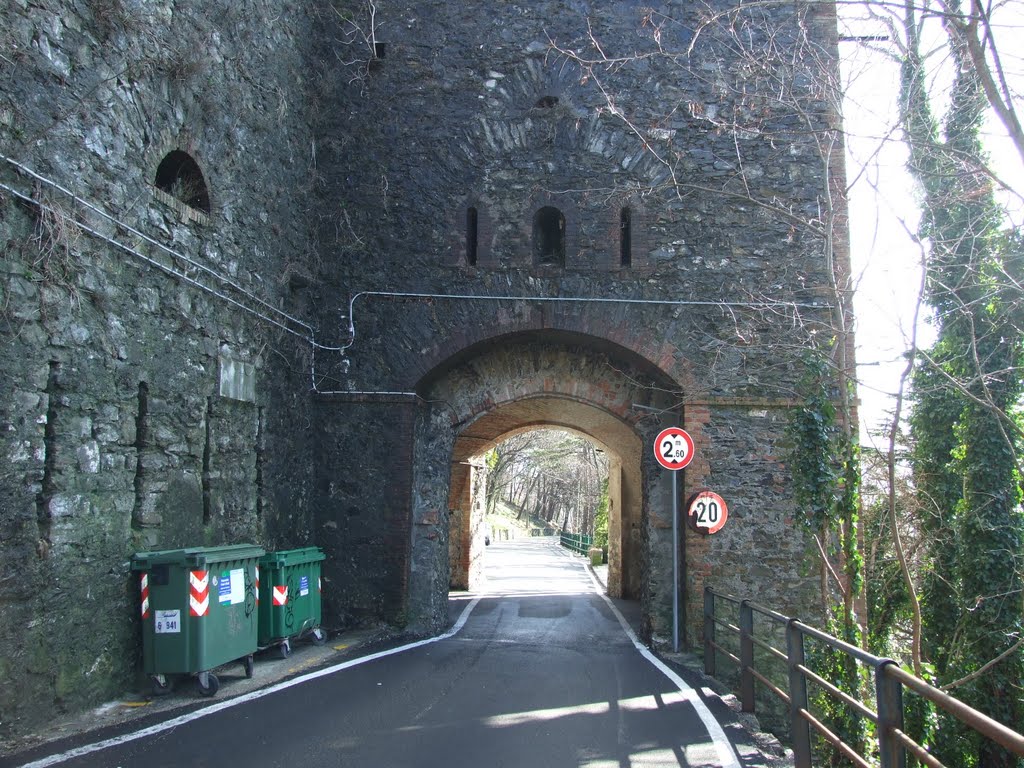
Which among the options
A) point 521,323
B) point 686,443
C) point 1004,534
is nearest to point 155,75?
point 521,323

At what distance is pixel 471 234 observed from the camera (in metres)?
12.6

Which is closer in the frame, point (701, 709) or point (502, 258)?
point (701, 709)

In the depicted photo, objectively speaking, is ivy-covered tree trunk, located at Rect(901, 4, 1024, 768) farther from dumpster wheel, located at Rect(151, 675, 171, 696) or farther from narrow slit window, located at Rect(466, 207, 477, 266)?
dumpster wheel, located at Rect(151, 675, 171, 696)

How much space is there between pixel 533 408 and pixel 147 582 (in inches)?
404

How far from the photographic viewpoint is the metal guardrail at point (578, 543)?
38.4 metres

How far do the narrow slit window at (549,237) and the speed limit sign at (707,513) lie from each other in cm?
383

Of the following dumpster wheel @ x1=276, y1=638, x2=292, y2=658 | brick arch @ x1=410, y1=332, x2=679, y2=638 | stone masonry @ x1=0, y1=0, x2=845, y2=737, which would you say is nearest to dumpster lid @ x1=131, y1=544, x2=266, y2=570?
dumpster wheel @ x1=276, y1=638, x2=292, y2=658

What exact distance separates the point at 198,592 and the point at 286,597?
2.04 metres

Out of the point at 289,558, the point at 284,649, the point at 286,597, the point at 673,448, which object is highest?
the point at 673,448

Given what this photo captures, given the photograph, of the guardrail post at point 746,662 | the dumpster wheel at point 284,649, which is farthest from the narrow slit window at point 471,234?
the guardrail post at point 746,662

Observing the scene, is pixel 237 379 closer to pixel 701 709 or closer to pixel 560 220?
pixel 560 220

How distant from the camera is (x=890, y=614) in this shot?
63.6ft

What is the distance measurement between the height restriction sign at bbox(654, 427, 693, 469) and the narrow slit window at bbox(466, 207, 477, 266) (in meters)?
3.63

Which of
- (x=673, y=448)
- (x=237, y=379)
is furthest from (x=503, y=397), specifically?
(x=237, y=379)
